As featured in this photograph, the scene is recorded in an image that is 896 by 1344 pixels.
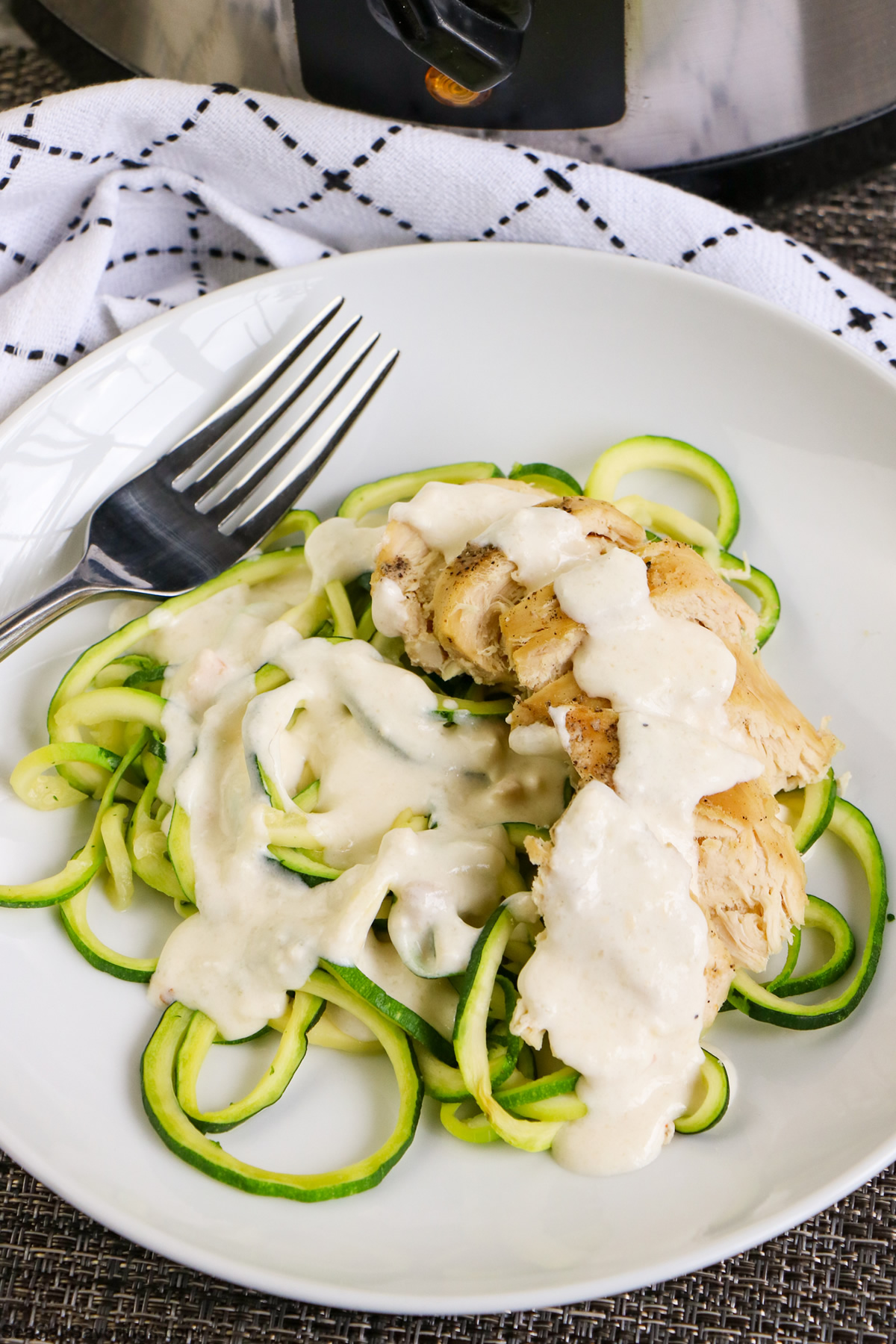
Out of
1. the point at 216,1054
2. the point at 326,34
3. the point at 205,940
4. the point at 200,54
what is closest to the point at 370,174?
the point at 326,34

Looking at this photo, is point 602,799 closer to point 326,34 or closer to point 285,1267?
point 285,1267

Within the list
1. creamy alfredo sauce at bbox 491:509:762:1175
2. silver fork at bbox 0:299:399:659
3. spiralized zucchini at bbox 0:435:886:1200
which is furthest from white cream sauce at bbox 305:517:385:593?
creamy alfredo sauce at bbox 491:509:762:1175

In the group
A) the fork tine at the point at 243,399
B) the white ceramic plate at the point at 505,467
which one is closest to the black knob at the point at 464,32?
the white ceramic plate at the point at 505,467

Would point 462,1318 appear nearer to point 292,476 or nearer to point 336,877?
point 336,877

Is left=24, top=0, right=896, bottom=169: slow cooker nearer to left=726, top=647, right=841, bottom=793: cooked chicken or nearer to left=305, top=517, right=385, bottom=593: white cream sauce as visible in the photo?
left=305, top=517, right=385, bottom=593: white cream sauce

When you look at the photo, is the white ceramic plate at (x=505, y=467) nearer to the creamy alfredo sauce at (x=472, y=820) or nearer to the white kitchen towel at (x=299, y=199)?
the creamy alfredo sauce at (x=472, y=820)

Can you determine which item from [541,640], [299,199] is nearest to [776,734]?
[541,640]
